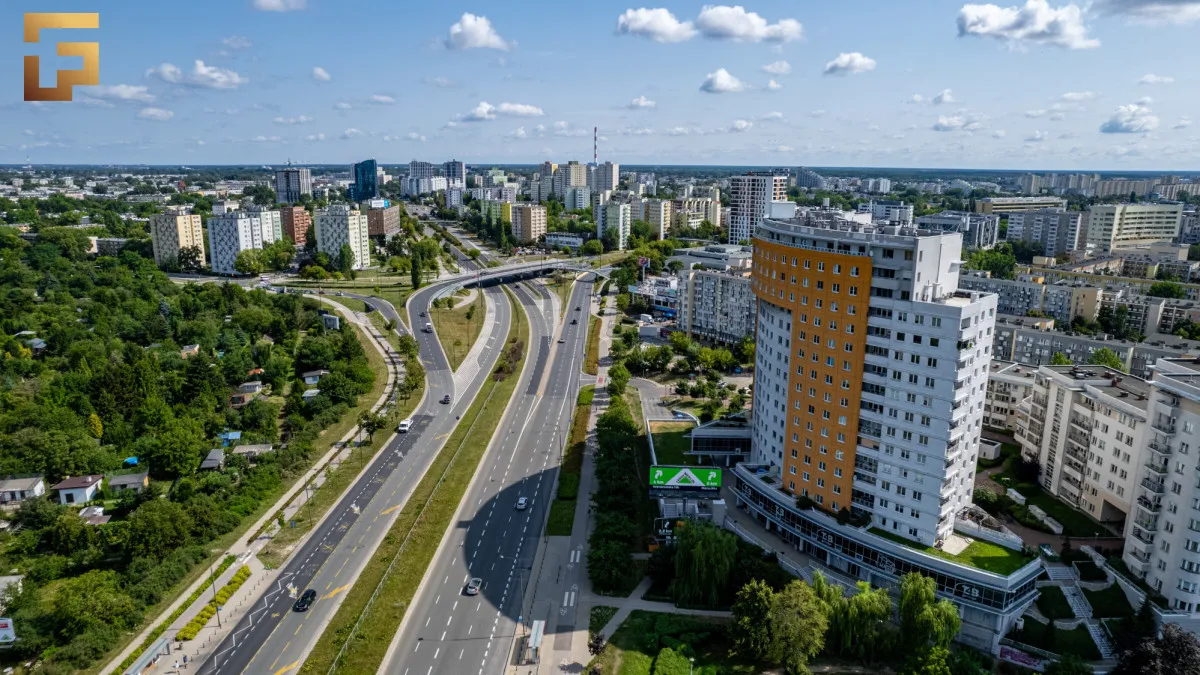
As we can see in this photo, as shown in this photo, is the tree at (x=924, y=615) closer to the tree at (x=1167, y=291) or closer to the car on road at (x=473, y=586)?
the car on road at (x=473, y=586)

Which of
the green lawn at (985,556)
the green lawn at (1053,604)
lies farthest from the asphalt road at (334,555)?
the green lawn at (1053,604)

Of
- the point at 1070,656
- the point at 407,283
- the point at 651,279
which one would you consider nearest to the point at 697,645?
the point at 1070,656

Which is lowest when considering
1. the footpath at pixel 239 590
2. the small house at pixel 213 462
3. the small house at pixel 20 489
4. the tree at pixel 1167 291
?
the footpath at pixel 239 590

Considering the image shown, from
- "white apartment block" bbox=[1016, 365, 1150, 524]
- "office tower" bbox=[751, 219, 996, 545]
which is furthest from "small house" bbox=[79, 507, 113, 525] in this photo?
"white apartment block" bbox=[1016, 365, 1150, 524]

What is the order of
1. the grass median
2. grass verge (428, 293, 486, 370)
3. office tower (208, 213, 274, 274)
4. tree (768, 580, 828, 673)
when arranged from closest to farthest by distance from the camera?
tree (768, 580, 828, 673), the grass median, grass verge (428, 293, 486, 370), office tower (208, 213, 274, 274)

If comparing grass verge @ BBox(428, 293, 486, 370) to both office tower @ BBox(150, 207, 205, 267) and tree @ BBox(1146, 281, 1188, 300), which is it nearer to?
office tower @ BBox(150, 207, 205, 267)

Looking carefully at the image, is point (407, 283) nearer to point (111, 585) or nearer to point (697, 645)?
point (111, 585)
